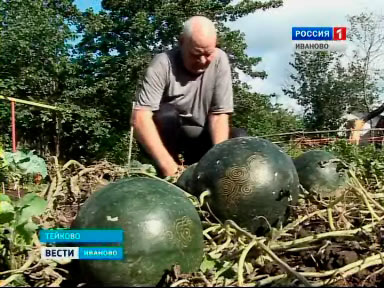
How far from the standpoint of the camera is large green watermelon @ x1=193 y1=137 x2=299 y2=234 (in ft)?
8.45

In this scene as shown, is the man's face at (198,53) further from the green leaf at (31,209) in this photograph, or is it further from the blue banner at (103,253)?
the blue banner at (103,253)

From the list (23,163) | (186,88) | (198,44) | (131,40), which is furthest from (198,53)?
(131,40)

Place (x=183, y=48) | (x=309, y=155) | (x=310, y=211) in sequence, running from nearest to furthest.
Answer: (x=310, y=211) < (x=309, y=155) < (x=183, y=48)

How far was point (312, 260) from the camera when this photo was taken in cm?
219

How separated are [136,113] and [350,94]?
3447 centimetres

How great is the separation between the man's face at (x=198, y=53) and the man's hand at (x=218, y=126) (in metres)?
0.38

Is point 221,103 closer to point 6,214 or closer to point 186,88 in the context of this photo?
point 186,88

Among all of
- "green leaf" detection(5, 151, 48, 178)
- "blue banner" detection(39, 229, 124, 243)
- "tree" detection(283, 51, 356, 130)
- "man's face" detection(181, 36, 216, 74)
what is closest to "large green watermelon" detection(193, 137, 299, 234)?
"blue banner" detection(39, 229, 124, 243)

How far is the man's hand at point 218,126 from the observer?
13.8ft

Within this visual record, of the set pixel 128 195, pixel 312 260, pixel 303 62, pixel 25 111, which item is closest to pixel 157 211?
pixel 128 195

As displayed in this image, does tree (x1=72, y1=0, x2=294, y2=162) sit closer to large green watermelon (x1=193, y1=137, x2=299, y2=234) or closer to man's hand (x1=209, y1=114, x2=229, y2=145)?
man's hand (x1=209, y1=114, x2=229, y2=145)

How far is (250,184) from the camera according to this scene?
8.52 feet

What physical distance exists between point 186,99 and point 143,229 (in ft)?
7.72

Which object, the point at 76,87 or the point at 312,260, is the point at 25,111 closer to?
the point at 76,87
